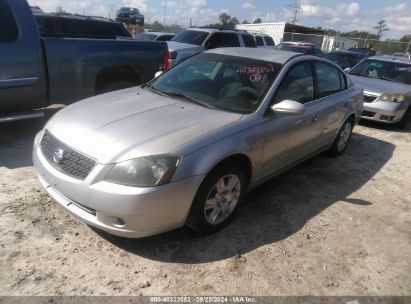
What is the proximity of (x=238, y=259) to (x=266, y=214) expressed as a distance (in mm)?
890

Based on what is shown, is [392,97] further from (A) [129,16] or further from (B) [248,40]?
(A) [129,16]

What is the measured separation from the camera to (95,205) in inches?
108

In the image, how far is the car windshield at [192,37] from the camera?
12.2 metres

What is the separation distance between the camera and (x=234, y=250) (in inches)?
127

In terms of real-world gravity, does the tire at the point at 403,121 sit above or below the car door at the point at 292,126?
below

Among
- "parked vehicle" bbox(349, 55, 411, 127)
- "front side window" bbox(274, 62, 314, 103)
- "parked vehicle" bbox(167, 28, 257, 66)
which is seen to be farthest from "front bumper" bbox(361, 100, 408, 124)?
"parked vehicle" bbox(167, 28, 257, 66)

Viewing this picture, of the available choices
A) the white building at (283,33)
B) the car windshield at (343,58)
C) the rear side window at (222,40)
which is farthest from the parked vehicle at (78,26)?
the white building at (283,33)

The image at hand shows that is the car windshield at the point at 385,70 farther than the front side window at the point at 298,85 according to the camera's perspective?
Yes

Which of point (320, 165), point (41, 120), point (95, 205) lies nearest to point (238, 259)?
point (95, 205)

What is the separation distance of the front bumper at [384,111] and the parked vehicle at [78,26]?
6.09 m

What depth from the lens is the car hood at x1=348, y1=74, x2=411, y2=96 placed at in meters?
7.98

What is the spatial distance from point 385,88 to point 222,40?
6.09m

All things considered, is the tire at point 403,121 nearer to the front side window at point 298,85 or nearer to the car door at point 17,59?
the front side window at point 298,85

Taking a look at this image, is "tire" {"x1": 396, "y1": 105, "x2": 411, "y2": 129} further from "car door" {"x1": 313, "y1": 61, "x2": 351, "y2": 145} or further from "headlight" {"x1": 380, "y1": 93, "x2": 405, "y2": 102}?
"car door" {"x1": 313, "y1": 61, "x2": 351, "y2": 145}
